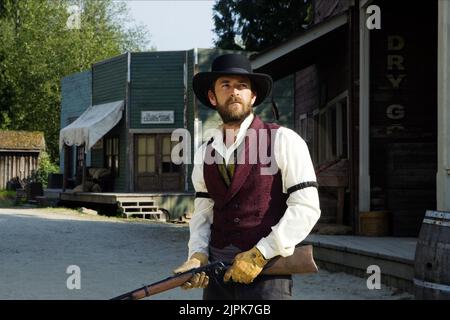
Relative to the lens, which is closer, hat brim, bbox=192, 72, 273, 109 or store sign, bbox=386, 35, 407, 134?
hat brim, bbox=192, 72, 273, 109

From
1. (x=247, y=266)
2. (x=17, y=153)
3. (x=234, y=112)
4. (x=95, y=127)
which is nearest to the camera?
(x=247, y=266)

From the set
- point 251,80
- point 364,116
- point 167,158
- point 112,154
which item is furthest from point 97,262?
point 112,154

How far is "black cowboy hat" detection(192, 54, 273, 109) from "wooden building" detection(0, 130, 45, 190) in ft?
94.8

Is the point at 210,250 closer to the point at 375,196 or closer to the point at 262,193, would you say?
the point at 262,193

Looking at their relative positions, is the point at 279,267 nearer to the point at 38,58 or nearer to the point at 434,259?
the point at 434,259

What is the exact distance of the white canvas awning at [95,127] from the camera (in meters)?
24.0

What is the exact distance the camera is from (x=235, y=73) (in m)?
3.23

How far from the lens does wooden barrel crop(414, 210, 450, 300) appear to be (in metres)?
5.73

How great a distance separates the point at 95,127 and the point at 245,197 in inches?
A: 845

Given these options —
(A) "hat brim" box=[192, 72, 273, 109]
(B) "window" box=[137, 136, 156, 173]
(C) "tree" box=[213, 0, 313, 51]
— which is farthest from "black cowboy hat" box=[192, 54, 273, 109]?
(C) "tree" box=[213, 0, 313, 51]

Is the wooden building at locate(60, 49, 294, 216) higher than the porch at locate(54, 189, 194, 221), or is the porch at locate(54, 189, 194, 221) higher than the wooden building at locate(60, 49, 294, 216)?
the wooden building at locate(60, 49, 294, 216)

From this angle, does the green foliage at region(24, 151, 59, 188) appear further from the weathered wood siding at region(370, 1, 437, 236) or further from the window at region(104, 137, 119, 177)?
the weathered wood siding at region(370, 1, 437, 236)

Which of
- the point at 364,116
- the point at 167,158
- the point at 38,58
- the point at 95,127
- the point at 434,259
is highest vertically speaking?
the point at 38,58

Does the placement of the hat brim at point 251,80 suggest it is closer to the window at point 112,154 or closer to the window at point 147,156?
the window at point 147,156
